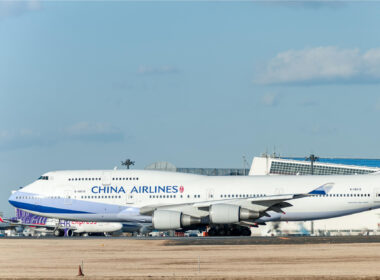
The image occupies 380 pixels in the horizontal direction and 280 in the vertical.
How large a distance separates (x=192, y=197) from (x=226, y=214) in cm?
454

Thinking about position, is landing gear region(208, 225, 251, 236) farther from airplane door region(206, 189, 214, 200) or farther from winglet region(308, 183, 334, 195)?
winglet region(308, 183, 334, 195)

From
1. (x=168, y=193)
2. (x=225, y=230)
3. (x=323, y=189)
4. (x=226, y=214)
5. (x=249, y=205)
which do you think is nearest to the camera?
(x=226, y=214)

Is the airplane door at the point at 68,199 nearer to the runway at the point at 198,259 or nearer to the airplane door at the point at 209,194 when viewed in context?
the runway at the point at 198,259

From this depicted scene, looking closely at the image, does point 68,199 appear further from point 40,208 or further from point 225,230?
point 225,230

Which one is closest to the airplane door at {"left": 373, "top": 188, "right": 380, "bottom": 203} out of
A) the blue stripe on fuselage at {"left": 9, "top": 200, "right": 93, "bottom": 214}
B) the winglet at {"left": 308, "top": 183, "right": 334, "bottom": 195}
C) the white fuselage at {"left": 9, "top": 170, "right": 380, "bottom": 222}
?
the white fuselage at {"left": 9, "top": 170, "right": 380, "bottom": 222}

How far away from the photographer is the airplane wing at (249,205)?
165 ft

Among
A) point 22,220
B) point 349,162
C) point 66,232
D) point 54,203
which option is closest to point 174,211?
point 54,203

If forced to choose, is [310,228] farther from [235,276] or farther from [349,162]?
[349,162]

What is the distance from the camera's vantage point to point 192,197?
176ft

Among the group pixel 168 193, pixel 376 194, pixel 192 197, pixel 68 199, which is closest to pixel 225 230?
pixel 192 197

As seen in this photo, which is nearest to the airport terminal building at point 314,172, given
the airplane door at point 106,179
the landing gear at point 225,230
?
the landing gear at point 225,230

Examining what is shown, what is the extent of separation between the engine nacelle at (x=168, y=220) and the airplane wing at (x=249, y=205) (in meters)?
1.31

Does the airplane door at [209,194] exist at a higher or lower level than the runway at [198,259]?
higher

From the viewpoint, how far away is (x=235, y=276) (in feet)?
87.7
